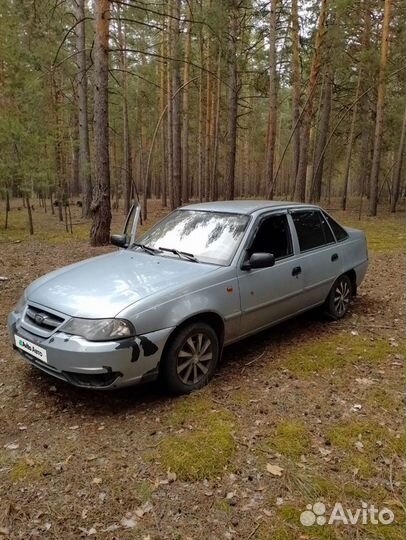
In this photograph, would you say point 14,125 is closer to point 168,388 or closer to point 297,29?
point 297,29

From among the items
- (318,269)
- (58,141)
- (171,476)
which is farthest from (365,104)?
(171,476)

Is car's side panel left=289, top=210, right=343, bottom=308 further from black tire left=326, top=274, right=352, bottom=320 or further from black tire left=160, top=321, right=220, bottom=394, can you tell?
black tire left=160, top=321, right=220, bottom=394

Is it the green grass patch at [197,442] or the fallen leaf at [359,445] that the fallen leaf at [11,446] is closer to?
the green grass patch at [197,442]

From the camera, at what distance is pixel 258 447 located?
118 inches

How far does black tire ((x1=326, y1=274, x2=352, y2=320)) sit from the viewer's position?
5.55 m

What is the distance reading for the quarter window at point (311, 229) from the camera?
5027mm

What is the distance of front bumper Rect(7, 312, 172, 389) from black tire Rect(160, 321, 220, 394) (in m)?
0.13

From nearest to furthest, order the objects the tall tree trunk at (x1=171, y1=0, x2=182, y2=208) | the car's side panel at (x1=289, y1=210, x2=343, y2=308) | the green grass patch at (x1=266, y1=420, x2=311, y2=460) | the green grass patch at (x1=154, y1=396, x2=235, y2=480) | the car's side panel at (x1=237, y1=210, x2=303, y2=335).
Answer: the green grass patch at (x1=154, y1=396, x2=235, y2=480), the green grass patch at (x1=266, y1=420, x2=311, y2=460), the car's side panel at (x1=237, y1=210, x2=303, y2=335), the car's side panel at (x1=289, y1=210, x2=343, y2=308), the tall tree trunk at (x1=171, y1=0, x2=182, y2=208)

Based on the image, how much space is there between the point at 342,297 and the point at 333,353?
1.34 metres

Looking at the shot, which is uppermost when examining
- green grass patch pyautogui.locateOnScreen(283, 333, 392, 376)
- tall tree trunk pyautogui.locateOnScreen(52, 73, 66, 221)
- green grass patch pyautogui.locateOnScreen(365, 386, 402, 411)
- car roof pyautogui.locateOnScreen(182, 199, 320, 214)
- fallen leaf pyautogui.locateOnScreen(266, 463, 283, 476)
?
tall tree trunk pyautogui.locateOnScreen(52, 73, 66, 221)

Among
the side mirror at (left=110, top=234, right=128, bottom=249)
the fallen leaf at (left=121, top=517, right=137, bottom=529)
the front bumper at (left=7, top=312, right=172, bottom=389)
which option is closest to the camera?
the fallen leaf at (left=121, top=517, right=137, bottom=529)

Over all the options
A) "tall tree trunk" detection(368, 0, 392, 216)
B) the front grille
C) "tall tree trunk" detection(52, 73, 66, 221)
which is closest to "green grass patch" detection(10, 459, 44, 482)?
the front grille

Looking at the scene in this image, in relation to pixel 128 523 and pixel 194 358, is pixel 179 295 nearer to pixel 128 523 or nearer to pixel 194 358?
pixel 194 358

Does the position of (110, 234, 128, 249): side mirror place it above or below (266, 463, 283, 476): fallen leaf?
above
